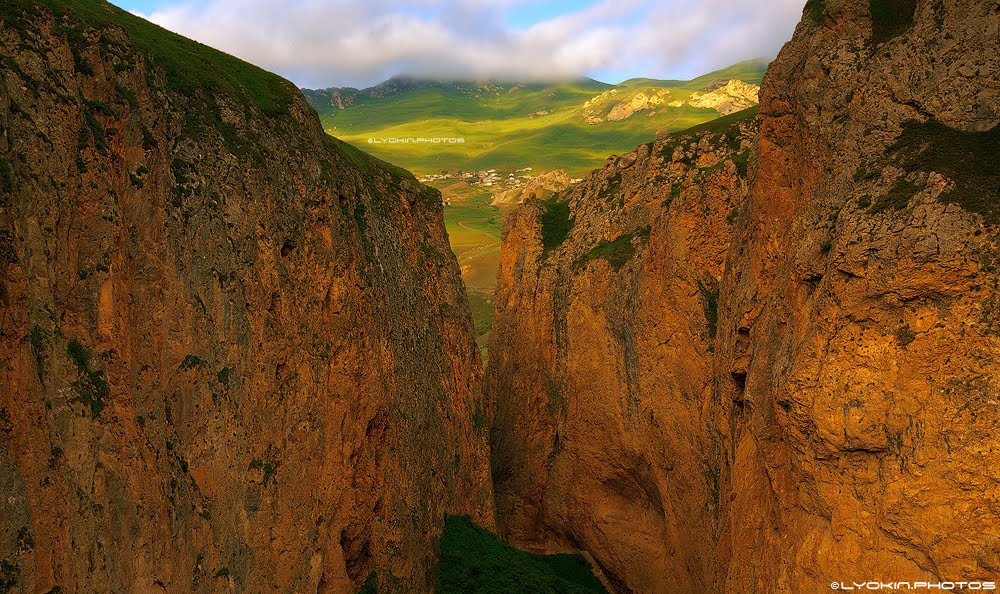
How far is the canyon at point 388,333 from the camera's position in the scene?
1157 cm

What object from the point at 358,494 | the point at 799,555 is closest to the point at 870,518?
the point at 799,555

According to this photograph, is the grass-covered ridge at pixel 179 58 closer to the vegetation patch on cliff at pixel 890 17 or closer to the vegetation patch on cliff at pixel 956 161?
the vegetation patch on cliff at pixel 890 17

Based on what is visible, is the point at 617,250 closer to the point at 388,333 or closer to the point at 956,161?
the point at 388,333

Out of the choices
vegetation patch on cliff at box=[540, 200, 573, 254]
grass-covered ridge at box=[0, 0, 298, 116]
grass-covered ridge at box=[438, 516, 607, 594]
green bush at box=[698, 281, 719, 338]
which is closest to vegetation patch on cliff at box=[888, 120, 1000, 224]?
green bush at box=[698, 281, 719, 338]

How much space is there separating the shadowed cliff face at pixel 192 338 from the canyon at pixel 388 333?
0.08 m

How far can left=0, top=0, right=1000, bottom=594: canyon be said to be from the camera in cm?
1157

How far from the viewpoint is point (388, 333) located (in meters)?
26.0

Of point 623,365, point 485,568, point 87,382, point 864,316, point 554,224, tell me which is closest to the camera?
point 864,316

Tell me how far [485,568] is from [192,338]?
56.9 feet

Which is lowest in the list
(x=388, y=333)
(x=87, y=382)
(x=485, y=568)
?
(x=485, y=568)

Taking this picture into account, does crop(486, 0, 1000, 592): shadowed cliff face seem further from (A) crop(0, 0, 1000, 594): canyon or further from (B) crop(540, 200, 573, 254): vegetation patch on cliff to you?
(B) crop(540, 200, 573, 254): vegetation patch on cliff

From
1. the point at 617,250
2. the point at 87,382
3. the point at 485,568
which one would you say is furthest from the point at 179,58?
the point at 485,568

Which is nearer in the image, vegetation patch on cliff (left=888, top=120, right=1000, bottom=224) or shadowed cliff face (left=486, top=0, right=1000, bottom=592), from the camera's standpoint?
shadowed cliff face (left=486, top=0, right=1000, bottom=592)

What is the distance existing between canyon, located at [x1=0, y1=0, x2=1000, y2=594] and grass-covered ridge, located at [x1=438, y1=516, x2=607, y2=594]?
57cm
